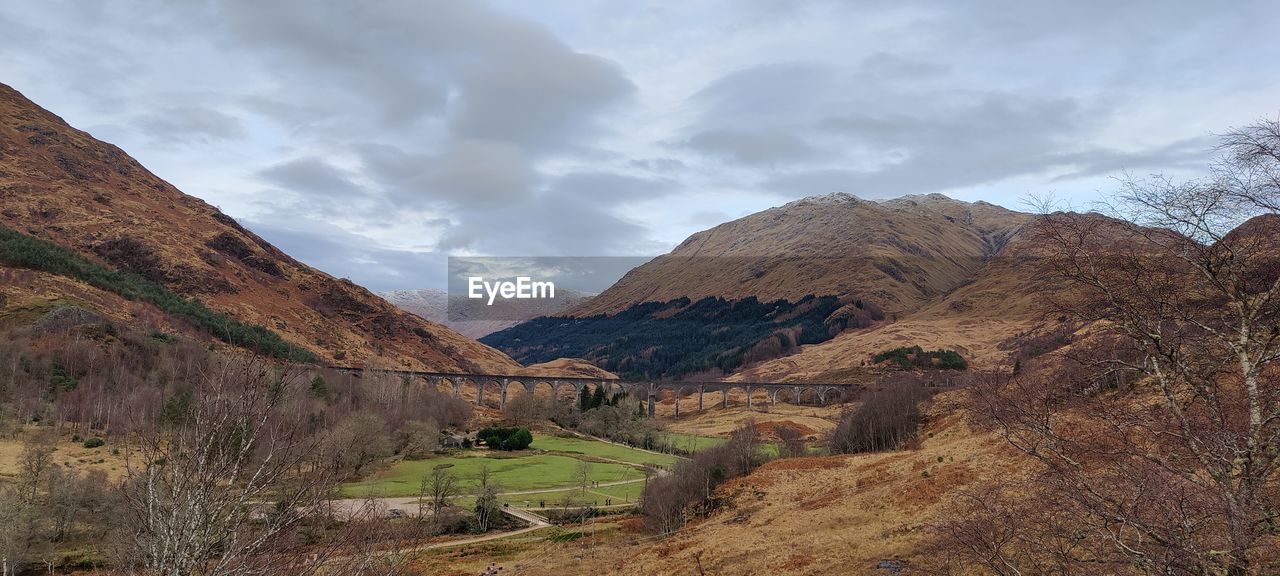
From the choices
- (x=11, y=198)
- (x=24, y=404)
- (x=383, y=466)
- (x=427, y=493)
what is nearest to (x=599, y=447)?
(x=383, y=466)

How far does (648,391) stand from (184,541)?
506ft

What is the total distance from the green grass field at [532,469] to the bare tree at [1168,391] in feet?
193

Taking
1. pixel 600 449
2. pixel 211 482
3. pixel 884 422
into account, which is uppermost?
pixel 211 482

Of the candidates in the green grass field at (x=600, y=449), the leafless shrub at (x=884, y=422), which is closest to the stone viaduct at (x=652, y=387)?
the green grass field at (x=600, y=449)

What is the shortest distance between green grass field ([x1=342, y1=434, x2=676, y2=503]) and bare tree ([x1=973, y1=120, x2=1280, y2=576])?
58.8m

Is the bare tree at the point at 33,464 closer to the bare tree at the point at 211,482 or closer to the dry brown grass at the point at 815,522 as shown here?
the dry brown grass at the point at 815,522

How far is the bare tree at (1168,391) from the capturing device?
759cm

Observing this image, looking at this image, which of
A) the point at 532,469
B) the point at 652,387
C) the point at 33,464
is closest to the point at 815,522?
the point at 532,469

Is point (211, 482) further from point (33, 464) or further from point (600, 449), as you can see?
point (600, 449)

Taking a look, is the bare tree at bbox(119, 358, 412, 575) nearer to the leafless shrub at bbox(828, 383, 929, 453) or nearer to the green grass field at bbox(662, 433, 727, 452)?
the leafless shrub at bbox(828, 383, 929, 453)

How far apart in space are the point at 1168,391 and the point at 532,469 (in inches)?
3009

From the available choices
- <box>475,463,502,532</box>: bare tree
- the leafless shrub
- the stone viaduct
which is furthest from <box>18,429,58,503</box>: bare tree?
the stone viaduct

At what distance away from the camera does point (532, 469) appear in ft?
259

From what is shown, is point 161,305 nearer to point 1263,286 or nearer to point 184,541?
point 184,541
